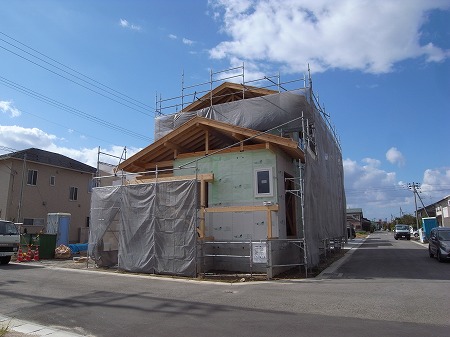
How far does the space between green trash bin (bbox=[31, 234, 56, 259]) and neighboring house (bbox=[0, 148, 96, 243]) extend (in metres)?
8.79

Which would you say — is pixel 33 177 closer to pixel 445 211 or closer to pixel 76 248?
pixel 76 248

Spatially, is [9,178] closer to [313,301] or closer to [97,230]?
[97,230]

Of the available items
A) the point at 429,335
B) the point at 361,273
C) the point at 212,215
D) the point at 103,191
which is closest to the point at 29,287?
the point at 103,191

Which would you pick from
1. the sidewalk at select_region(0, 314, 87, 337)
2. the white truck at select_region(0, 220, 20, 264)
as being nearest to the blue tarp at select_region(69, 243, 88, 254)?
the white truck at select_region(0, 220, 20, 264)

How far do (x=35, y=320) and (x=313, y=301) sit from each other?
5.89 meters

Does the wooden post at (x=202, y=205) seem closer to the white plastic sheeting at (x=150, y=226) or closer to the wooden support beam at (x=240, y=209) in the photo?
the wooden support beam at (x=240, y=209)

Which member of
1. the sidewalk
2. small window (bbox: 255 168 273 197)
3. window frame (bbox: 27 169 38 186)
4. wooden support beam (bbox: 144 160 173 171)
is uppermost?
window frame (bbox: 27 169 38 186)

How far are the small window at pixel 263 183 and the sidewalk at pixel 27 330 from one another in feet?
29.8

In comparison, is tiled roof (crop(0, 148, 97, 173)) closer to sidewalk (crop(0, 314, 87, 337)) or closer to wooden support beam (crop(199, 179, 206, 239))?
wooden support beam (crop(199, 179, 206, 239))

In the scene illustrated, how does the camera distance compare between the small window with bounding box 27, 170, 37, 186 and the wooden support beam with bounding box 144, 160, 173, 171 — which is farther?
the small window with bounding box 27, 170, 37, 186

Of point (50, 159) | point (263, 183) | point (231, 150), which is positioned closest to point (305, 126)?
point (231, 150)

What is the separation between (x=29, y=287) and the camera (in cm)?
1043

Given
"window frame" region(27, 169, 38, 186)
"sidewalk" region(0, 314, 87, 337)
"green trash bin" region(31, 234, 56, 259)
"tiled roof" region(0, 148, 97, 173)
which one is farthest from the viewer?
"window frame" region(27, 169, 38, 186)

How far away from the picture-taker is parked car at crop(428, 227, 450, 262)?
16641 millimetres
